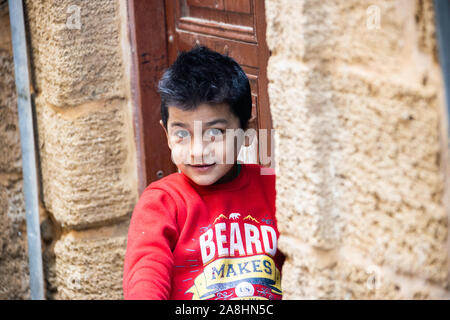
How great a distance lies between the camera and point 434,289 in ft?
3.09

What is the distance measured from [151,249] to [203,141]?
13.1 inches

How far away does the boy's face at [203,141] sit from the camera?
1.63m

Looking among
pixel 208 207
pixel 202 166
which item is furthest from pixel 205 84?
pixel 208 207

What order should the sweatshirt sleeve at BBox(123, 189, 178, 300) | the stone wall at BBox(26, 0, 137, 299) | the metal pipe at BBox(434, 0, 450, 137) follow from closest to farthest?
1. the metal pipe at BBox(434, 0, 450, 137)
2. the sweatshirt sleeve at BBox(123, 189, 178, 300)
3. the stone wall at BBox(26, 0, 137, 299)

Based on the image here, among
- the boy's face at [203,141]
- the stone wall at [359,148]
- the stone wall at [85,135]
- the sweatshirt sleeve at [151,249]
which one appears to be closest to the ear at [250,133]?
the boy's face at [203,141]

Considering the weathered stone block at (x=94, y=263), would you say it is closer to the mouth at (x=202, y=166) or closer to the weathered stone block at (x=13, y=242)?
the weathered stone block at (x=13, y=242)

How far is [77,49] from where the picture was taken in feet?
7.37

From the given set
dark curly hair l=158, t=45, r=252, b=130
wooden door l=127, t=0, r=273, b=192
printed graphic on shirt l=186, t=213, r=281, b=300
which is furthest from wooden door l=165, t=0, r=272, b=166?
printed graphic on shirt l=186, t=213, r=281, b=300

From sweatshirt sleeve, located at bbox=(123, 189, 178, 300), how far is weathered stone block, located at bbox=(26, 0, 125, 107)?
0.78m

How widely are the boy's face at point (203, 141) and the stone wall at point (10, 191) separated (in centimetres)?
119

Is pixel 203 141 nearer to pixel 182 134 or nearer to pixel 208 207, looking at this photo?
pixel 182 134

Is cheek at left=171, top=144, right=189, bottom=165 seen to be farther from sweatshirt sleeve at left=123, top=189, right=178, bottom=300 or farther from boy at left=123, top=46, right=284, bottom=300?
sweatshirt sleeve at left=123, top=189, right=178, bottom=300

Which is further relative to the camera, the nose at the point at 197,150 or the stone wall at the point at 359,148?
the nose at the point at 197,150

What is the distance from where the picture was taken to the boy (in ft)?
5.19
